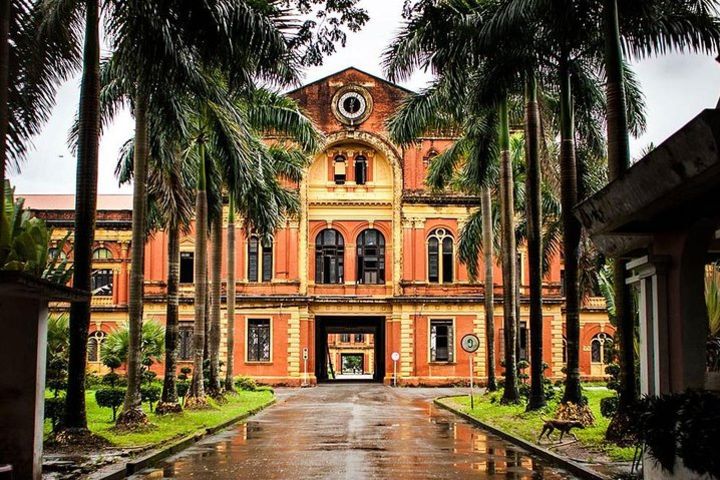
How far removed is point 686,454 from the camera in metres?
8.87

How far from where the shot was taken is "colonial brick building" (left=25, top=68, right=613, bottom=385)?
167ft

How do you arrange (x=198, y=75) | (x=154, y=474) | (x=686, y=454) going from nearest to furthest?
(x=686, y=454), (x=154, y=474), (x=198, y=75)

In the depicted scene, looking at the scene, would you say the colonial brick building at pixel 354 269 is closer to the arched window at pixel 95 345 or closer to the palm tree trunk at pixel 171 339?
the arched window at pixel 95 345

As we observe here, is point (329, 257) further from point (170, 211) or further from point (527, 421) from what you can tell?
point (527, 421)

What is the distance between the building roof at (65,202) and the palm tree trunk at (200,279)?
98.7ft

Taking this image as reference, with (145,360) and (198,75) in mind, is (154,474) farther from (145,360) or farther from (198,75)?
(145,360)

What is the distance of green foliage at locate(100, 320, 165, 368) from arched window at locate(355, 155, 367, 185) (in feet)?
66.8

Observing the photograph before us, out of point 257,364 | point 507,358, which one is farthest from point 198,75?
point 257,364

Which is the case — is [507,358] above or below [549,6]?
below

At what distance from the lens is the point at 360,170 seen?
53094mm

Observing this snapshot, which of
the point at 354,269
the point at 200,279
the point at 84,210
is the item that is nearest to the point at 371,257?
the point at 354,269

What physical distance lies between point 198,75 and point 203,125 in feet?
18.0

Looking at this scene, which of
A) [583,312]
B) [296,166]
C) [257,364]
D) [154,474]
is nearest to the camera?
[154,474]

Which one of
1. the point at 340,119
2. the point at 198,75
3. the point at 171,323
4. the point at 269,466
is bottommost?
the point at 269,466
